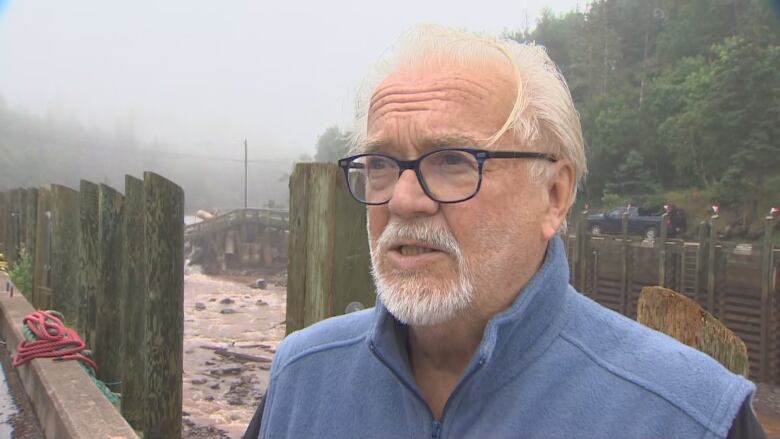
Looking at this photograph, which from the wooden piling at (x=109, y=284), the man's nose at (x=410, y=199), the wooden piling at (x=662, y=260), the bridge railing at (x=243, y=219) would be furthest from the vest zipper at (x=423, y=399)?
the bridge railing at (x=243, y=219)

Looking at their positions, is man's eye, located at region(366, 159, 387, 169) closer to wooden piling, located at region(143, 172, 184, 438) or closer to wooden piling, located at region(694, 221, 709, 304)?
wooden piling, located at region(143, 172, 184, 438)

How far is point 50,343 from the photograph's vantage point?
469cm

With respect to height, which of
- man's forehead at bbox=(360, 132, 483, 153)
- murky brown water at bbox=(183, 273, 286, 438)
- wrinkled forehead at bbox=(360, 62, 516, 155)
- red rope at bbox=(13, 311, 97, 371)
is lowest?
murky brown water at bbox=(183, 273, 286, 438)

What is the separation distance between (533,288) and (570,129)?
41 cm

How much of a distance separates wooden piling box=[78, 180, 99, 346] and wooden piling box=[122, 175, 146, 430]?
3.72 feet

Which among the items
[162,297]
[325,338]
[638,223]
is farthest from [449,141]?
[638,223]

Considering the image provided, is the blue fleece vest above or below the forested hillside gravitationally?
below

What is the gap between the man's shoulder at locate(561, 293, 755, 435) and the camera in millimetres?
1355

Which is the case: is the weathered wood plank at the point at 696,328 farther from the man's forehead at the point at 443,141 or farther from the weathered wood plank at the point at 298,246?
the weathered wood plank at the point at 298,246

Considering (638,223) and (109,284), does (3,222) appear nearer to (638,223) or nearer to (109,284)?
(109,284)

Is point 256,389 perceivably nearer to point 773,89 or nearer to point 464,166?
point 464,166

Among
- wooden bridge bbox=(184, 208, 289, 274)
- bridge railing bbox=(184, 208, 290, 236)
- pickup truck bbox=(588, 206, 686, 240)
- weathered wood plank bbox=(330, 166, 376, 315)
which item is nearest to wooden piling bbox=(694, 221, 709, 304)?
pickup truck bbox=(588, 206, 686, 240)

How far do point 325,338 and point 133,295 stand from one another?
8.77 ft

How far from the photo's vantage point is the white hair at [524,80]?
159cm
